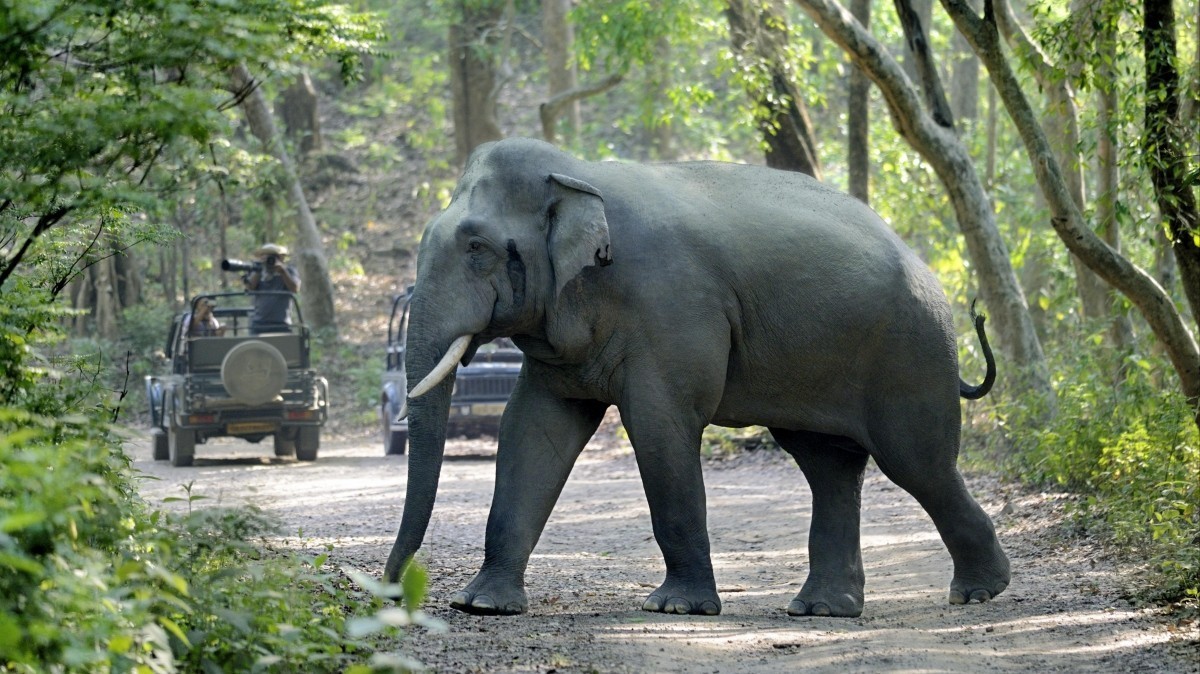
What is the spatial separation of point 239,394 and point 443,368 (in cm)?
1100

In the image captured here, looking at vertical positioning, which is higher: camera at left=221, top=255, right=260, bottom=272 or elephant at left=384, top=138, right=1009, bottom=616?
camera at left=221, top=255, right=260, bottom=272

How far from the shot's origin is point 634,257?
7.85m

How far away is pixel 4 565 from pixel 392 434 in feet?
50.1

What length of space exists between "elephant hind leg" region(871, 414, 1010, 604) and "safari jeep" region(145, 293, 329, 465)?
432 inches

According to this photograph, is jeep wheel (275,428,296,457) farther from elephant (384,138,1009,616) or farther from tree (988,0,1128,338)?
elephant (384,138,1009,616)

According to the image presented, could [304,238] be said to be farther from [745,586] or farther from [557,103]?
[745,586]

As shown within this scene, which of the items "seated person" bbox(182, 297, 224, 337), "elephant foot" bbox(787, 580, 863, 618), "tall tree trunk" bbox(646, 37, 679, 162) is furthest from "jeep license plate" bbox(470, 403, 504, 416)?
"elephant foot" bbox(787, 580, 863, 618)

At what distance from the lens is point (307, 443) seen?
18938mm

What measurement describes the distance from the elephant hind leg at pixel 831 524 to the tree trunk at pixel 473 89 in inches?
809

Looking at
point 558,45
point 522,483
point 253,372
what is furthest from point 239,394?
point 558,45

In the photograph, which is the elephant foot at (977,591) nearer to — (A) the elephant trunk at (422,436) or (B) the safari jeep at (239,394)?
(A) the elephant trunk at (422,436)

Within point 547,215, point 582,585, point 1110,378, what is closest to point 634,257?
point 547,215

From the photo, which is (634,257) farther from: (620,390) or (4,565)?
(4,565)

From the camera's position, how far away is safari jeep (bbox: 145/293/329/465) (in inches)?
706
